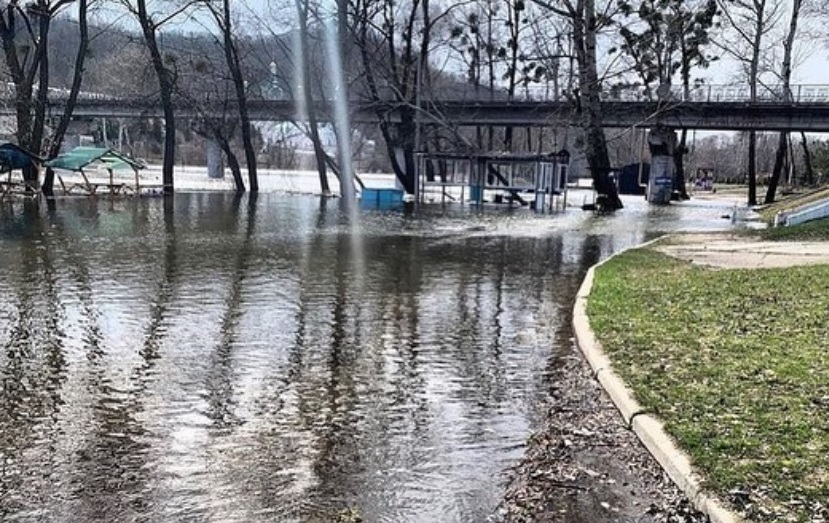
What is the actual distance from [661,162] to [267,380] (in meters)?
39.8

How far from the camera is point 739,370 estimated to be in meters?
5.46

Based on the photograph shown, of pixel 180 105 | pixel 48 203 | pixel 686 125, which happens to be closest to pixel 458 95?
pixel 686 125

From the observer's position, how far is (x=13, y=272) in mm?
10922

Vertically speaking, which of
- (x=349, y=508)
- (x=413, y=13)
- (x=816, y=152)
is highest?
(x=413, y=13)

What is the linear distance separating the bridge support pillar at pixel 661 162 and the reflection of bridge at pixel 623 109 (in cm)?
185

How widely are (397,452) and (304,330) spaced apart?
11.0 ft

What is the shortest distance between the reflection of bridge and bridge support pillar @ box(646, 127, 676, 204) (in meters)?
1.85

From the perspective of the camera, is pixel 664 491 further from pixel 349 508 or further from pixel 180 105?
pixel 180 105

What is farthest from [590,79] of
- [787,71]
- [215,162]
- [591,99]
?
[215,162]

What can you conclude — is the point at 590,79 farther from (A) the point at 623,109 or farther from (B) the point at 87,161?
(B) the point at 87,161

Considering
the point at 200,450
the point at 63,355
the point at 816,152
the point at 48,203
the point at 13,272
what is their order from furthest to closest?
the point at 816,152
the point at 48,203
the point at 13,272
the point at 63,355
the point at 200,450

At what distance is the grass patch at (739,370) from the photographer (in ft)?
12.2

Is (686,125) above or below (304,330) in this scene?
above

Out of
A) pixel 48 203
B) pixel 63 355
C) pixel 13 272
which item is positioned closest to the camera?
pixel 63 355
